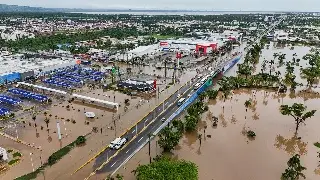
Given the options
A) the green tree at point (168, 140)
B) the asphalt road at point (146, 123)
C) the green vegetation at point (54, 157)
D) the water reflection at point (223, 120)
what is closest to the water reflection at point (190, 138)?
the green tree at point (168, 140)

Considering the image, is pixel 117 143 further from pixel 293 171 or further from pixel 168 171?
pixel 293 171

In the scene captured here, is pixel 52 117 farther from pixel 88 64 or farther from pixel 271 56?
pixel 271 56

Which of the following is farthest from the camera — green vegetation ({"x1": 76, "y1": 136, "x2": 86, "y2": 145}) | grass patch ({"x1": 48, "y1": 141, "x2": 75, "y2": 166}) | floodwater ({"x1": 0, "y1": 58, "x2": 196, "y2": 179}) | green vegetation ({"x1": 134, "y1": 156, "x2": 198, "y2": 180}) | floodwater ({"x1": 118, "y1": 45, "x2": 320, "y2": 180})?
green vegetation ({"x1": 76, "y1": 136, "x2": 86, "y2": 145})

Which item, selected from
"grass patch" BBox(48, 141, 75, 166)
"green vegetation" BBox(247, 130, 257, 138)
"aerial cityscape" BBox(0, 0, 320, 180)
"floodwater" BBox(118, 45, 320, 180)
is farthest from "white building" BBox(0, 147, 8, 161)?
"green vegetation" BBox(247, 130, 257, 138)

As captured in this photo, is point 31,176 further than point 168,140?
No

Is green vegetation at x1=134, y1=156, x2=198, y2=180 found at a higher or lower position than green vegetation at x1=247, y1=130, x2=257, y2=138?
higher

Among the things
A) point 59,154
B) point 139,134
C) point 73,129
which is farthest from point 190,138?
point 59,154

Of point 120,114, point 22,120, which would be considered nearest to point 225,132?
point 120,114

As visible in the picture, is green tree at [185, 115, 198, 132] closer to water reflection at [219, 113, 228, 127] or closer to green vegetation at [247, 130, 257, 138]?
water reflection at [219, 113, 228, 127]
